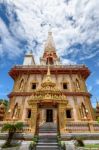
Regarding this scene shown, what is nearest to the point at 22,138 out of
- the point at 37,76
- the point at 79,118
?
the point at 79,118

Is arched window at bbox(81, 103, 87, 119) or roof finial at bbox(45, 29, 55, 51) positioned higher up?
roof finial at bbox(45, 29, 55, 51)

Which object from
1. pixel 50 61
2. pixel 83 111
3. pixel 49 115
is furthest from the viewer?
pixel 50 61

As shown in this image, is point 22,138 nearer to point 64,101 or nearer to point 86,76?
point 64,101

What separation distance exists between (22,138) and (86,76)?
1927 cm

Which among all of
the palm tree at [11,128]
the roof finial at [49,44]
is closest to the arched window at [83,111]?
the palm tree at [11,128]

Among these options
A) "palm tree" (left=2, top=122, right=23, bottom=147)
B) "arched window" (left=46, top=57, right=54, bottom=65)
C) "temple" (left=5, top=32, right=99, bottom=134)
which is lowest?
"palm tree" (left=2, top=122, right=23, bottom=147)

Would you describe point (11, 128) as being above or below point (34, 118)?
below

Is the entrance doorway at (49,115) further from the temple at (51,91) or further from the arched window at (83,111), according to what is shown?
the arched window at (83,111)

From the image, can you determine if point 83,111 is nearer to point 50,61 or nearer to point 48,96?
point 48,96

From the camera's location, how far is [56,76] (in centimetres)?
2836

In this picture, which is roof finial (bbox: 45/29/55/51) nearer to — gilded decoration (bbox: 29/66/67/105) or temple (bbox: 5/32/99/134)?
temple (bbox: 5/32/99/134)

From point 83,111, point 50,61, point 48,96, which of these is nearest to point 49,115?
point 83,111

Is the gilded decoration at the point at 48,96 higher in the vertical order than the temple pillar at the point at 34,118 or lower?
higher

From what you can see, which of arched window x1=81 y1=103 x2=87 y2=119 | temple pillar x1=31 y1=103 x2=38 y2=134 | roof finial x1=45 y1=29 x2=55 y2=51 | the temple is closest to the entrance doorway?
the temple
